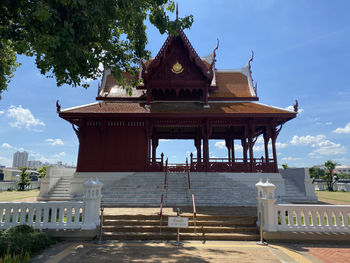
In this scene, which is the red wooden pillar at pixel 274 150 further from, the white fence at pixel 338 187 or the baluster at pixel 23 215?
the baluster at pixel 23 215

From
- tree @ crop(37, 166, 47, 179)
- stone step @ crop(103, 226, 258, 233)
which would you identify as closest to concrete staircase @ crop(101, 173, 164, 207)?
stone step @ crop(103, 226, 258, 233)

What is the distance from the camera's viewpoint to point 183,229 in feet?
21.6

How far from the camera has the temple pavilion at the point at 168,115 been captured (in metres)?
13.3

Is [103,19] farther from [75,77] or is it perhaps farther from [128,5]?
[75,77]

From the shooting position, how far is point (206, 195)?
34.7 ft

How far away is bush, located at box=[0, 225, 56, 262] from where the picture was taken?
4.70m

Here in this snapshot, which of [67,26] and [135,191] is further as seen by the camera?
[135,191]

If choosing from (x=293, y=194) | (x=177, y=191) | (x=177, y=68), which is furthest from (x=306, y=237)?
(x=177, y=68)

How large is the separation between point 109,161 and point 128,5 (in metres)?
9.62

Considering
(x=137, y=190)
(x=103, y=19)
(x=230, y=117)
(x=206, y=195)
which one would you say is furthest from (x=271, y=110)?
(x=103, y=19)

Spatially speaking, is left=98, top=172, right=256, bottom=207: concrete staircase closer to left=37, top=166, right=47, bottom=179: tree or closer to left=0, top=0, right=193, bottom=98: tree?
left=0, top=0, right=193, bottom=98: tree

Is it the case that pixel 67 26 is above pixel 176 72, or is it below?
below

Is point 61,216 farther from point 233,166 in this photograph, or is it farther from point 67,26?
point 233,166

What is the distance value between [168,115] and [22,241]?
9.74 meters
